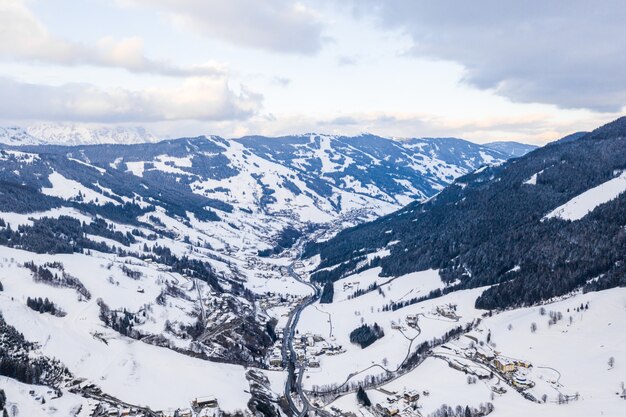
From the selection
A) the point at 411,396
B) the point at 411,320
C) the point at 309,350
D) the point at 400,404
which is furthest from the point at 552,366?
the point at 309,350

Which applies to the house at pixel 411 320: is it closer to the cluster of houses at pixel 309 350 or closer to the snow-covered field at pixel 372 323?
the snow-covered field at pixel 372 323

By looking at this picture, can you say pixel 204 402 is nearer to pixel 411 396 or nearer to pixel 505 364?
pixel 411 396

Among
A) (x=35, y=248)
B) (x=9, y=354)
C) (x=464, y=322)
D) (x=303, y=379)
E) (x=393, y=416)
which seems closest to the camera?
(x=393, y=416)

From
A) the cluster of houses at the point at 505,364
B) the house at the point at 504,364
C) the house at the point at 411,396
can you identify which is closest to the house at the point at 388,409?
the house at the point at 411,396

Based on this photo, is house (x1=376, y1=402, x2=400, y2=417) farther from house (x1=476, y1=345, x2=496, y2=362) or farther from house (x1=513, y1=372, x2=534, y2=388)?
house (x1=476, y1=345, x2=496, y2=362)

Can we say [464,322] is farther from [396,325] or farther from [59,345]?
[59,345]

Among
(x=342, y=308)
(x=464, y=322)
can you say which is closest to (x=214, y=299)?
(x=342, y=308)
